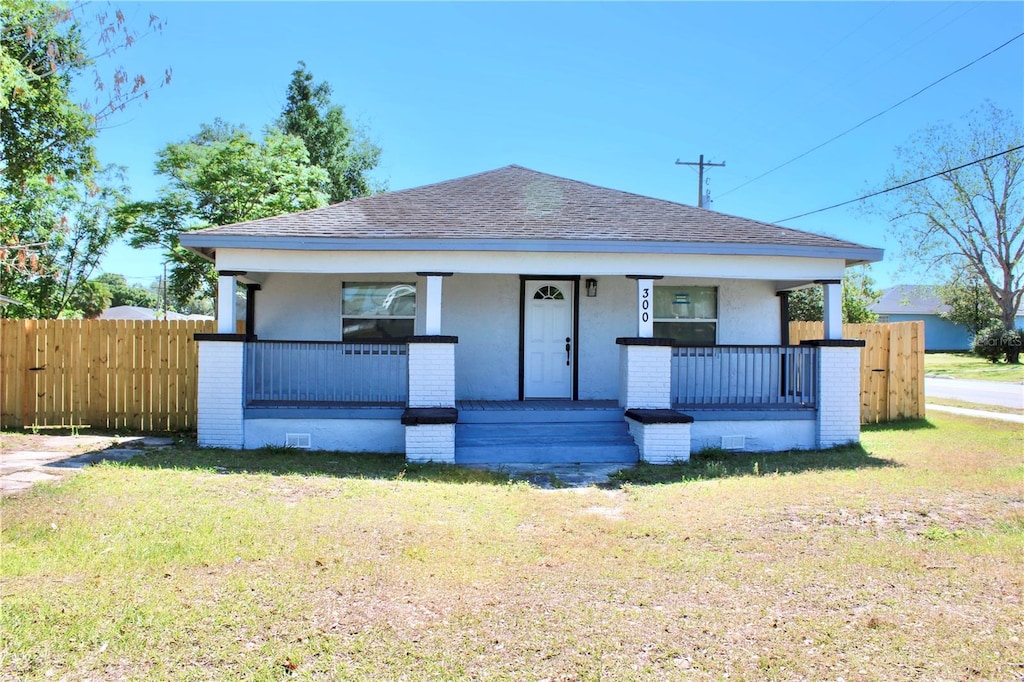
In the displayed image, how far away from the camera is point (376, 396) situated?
9742mm

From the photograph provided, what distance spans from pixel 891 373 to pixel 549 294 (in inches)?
277

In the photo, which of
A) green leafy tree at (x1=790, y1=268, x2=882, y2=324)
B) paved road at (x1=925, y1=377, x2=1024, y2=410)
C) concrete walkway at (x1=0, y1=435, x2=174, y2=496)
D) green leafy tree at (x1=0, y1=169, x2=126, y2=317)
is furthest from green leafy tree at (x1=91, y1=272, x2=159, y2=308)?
paved road at (x1=925, y1=377, x2=1024, y2=410)

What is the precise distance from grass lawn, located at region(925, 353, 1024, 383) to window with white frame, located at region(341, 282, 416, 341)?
23.9 m

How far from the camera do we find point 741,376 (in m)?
10.2

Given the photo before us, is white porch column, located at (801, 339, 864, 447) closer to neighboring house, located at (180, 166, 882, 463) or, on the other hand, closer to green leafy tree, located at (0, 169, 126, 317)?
neighboring house, located at (180, 166, 882, 463)

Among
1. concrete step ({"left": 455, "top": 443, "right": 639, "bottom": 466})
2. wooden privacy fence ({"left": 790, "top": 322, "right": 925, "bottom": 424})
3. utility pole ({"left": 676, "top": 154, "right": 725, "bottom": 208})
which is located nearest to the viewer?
concrete step ({"left": 455, "top": 443, "right": 639, "bottom": 466})

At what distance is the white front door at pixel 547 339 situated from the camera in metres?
11.1

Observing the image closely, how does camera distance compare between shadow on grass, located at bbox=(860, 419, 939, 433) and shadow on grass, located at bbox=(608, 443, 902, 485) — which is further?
→ shadow on grass, located at bbox=(860, 419, 939, 433)

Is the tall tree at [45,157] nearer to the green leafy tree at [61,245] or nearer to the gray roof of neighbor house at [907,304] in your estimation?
the green leafy tree at [61,245]

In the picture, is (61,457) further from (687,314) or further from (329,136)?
(329,136)

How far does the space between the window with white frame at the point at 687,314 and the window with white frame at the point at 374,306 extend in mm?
4170

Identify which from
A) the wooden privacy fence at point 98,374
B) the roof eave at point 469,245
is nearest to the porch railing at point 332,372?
the roof eave at point 469,245

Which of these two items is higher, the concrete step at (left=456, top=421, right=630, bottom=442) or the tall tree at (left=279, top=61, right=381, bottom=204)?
the tall tree at (left=279, top=61, right=381, bottom=204)

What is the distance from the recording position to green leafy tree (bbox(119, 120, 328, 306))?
1625cm
